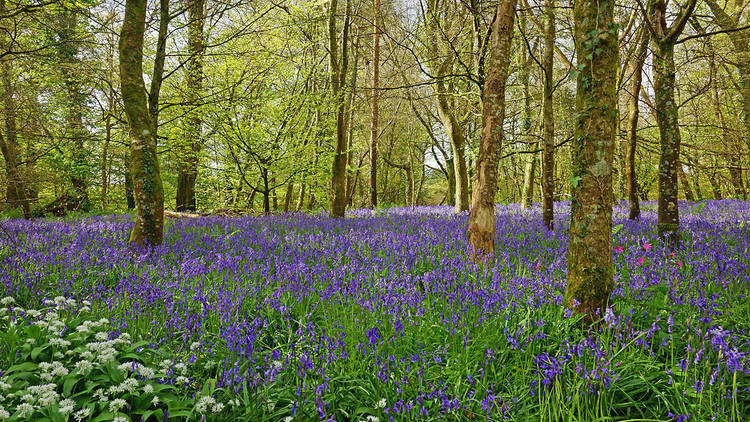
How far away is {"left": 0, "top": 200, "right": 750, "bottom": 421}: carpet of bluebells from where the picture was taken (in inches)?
81.6

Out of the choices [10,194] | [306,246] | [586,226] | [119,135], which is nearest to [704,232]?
[586,226]

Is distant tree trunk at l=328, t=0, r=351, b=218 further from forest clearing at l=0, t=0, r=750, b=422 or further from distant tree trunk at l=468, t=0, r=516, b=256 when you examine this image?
distant tree trunk at l=468, t=0, r=516, b=256

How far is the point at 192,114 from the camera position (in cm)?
981

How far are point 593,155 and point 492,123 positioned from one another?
2.22 m

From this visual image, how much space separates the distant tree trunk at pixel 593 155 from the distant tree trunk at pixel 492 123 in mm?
1911

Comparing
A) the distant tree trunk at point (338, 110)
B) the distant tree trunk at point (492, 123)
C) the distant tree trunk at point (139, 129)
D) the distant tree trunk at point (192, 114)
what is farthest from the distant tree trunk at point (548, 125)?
the distant tree trunk at point (139, 129)

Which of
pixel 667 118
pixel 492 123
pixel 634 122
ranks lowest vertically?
pixel 492 123

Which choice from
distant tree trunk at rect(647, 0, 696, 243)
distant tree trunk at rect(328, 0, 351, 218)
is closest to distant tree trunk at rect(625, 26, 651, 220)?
distant tree trunk at rect(647, 0, 696, 243)

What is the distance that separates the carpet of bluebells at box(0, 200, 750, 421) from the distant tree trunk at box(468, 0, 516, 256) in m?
0.48

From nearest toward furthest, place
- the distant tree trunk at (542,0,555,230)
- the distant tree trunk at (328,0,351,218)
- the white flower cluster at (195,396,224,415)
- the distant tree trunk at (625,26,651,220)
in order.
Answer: the white flower cluster at (195,396,224,415)
the distant tree trunk at (542,0,555,230)
the distant tree trunk at (625,26,651,220)
the distant tree trunk at (328,0,351,218)

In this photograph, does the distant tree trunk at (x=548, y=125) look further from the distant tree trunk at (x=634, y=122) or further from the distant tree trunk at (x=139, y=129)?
the distant tree trunk at (x=139, y=129)

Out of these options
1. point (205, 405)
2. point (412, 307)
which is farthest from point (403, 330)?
point (205, 405)

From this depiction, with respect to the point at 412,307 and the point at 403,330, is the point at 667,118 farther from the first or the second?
the point at 403,330

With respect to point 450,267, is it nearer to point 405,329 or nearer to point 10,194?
point 405,329
